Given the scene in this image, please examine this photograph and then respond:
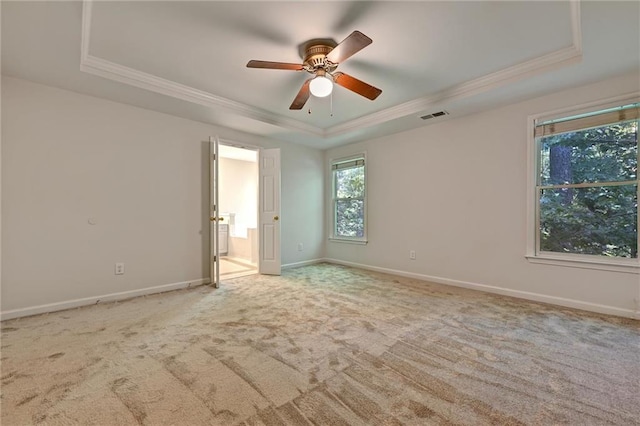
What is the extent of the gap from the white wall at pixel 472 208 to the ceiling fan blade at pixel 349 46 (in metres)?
2.40

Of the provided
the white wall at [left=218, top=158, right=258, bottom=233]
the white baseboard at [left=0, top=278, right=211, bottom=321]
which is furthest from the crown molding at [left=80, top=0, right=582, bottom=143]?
the white wall at [left=218, top=158, right=258, bottom=233]

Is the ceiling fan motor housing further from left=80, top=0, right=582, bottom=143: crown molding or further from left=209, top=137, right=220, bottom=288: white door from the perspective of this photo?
left=209, top=137, right=220, bottom=288: white door

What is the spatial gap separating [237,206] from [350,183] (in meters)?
3.56

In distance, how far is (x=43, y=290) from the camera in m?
2.86

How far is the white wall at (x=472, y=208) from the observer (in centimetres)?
294

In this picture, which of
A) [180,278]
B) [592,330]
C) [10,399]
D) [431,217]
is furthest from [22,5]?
[592,330]

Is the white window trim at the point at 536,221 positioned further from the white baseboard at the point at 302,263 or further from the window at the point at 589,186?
the white baseboard at the point at 302,263

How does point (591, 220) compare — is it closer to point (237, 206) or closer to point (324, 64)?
point (324, 64)

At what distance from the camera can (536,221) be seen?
3256 millimetres

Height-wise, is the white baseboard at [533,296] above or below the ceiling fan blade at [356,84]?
below

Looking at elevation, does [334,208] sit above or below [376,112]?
below

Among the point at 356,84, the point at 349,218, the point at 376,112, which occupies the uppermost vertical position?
the point at 376,112

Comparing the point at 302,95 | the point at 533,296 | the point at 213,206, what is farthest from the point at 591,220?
the point at 213,206

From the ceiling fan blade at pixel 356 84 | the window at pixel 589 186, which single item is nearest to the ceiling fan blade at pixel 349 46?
the ceiling fan blade at pixel 356 84
